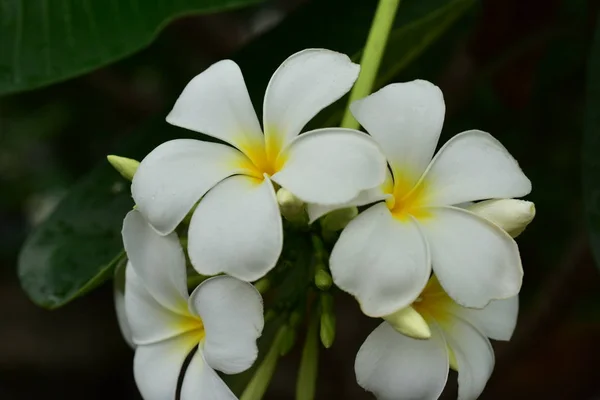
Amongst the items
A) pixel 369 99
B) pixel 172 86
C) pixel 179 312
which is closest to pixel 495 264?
pixel 369 99

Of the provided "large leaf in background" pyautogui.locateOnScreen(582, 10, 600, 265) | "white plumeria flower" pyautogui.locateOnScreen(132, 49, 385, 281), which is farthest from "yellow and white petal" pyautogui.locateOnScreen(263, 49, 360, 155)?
"large leaf in background" pyautogui.locateOnScreen(582, 10, 600, 265)

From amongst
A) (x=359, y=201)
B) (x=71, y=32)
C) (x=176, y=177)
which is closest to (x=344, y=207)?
(x=359, y=201)

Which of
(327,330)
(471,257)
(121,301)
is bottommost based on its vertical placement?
(121,301)

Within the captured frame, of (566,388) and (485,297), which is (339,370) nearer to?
(566,388)

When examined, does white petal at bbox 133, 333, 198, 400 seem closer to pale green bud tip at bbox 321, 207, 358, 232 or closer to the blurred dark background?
pale green bud tip at bbox 321, 207, 358, 232

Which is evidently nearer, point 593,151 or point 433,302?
point 433,302

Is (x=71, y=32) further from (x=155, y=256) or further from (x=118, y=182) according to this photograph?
(x=155, y=256)

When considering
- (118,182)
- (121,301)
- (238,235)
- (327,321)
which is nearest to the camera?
(238,235)
